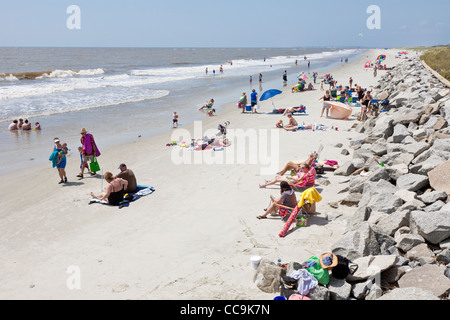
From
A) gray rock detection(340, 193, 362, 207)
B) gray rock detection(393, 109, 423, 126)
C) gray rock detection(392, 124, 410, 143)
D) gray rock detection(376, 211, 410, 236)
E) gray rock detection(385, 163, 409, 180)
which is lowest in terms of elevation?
gray rock detection(340, 193, 362, 207)

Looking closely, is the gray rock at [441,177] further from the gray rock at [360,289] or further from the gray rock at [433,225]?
the gray rock at [360,289]

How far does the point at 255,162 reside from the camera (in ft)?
38.8

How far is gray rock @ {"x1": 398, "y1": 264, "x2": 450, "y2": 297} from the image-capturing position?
436cm

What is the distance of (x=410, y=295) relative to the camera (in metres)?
4.21

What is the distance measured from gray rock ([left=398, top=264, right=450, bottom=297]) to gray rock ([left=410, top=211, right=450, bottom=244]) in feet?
2.30

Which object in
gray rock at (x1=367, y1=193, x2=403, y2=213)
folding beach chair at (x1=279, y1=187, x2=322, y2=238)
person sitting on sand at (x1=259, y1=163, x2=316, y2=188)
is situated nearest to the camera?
gray rock at (x1=367, y1=193, x2=403, y2=213)

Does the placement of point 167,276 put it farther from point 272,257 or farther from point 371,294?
point 371,294

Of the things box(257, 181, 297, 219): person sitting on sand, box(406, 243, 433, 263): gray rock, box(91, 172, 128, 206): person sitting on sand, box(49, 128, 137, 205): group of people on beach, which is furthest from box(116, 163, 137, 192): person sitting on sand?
box(406, 243, 433, 263): gray rock

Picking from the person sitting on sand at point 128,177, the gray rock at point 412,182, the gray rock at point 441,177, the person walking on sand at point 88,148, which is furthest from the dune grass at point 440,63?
the person walking on sand at point 88,148

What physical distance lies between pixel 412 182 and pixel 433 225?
82.0 inches

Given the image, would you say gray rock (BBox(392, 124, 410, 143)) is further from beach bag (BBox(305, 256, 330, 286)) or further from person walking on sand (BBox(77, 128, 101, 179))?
person walking on sand (BBox(77, 128, 101, 179))

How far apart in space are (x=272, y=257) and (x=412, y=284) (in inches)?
89.5

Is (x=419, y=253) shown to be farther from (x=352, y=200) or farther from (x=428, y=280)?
(x=352, y=200)
